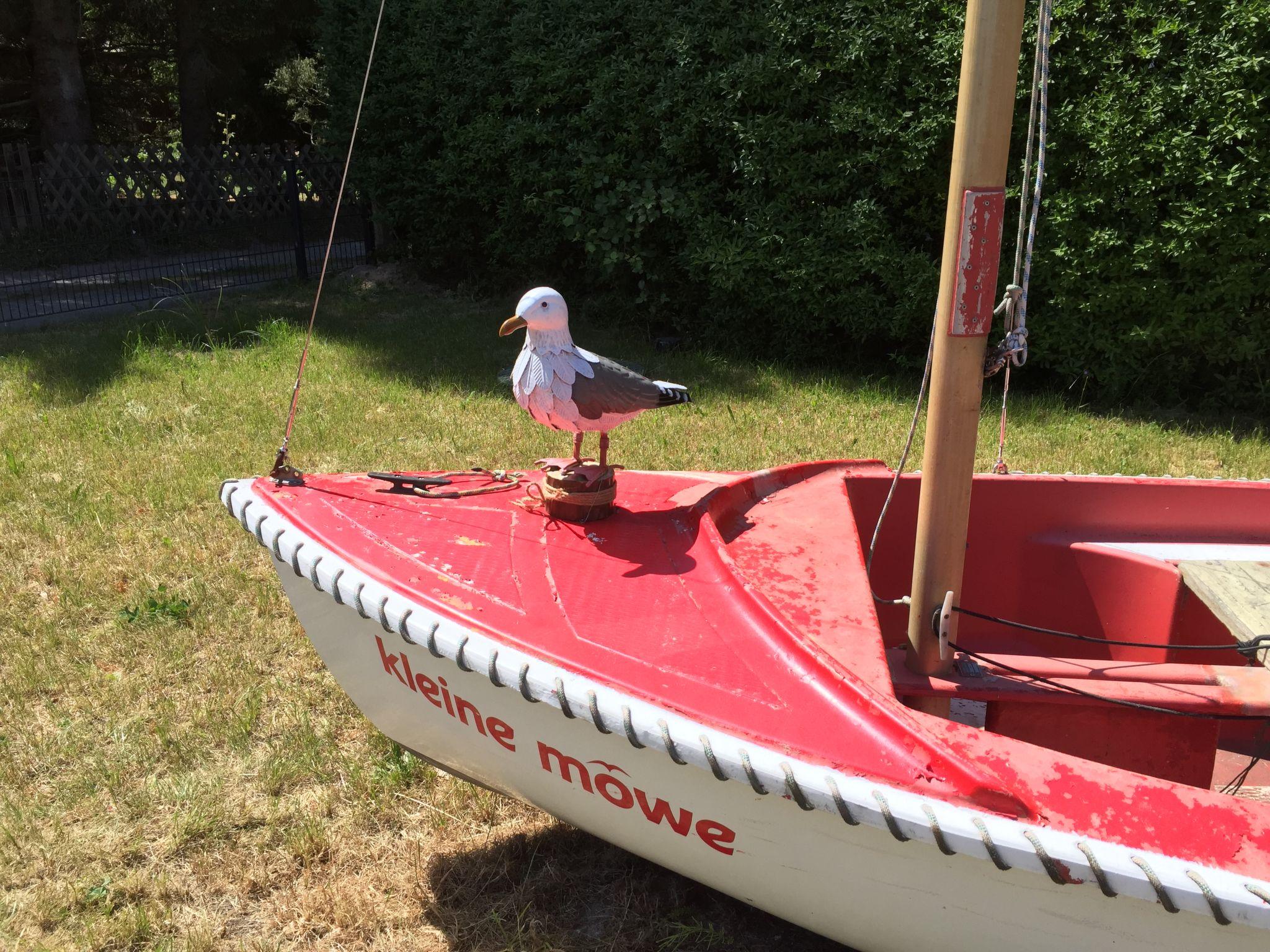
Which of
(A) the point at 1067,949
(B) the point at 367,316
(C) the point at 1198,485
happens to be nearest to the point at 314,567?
(A) the point at 1067,949

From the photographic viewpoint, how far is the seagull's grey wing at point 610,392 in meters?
2.30

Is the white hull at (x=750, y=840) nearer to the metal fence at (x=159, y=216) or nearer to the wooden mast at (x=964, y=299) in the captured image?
the wooden mast at (x=964, y=299)

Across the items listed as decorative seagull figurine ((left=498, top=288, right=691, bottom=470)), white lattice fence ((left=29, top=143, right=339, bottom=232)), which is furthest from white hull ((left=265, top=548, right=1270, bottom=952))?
white lattice fence ((left=29, top=143, right=339, bottom=232))

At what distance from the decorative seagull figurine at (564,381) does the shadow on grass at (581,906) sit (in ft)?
3.66

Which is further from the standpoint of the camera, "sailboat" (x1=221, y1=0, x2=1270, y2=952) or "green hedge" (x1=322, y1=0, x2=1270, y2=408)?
"green hedge" (x1=322, y1=0, x2=1270, y2=408)

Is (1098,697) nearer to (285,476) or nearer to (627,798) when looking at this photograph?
(627,798)

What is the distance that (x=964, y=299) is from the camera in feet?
5.98

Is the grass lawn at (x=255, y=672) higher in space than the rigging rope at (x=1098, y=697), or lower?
lower

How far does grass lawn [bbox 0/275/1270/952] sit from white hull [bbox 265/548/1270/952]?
0.36 metres

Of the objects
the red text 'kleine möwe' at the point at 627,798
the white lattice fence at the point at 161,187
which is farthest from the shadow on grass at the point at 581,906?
the white lattice fence at the point at 161,187

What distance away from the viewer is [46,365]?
6629 millimetres

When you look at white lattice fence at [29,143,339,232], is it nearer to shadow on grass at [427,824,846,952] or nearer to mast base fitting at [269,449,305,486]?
mast base fitting at [269,449,305,486]

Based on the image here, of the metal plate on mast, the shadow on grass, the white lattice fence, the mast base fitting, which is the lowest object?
the shadow on grass

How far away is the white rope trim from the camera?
1480 mm
